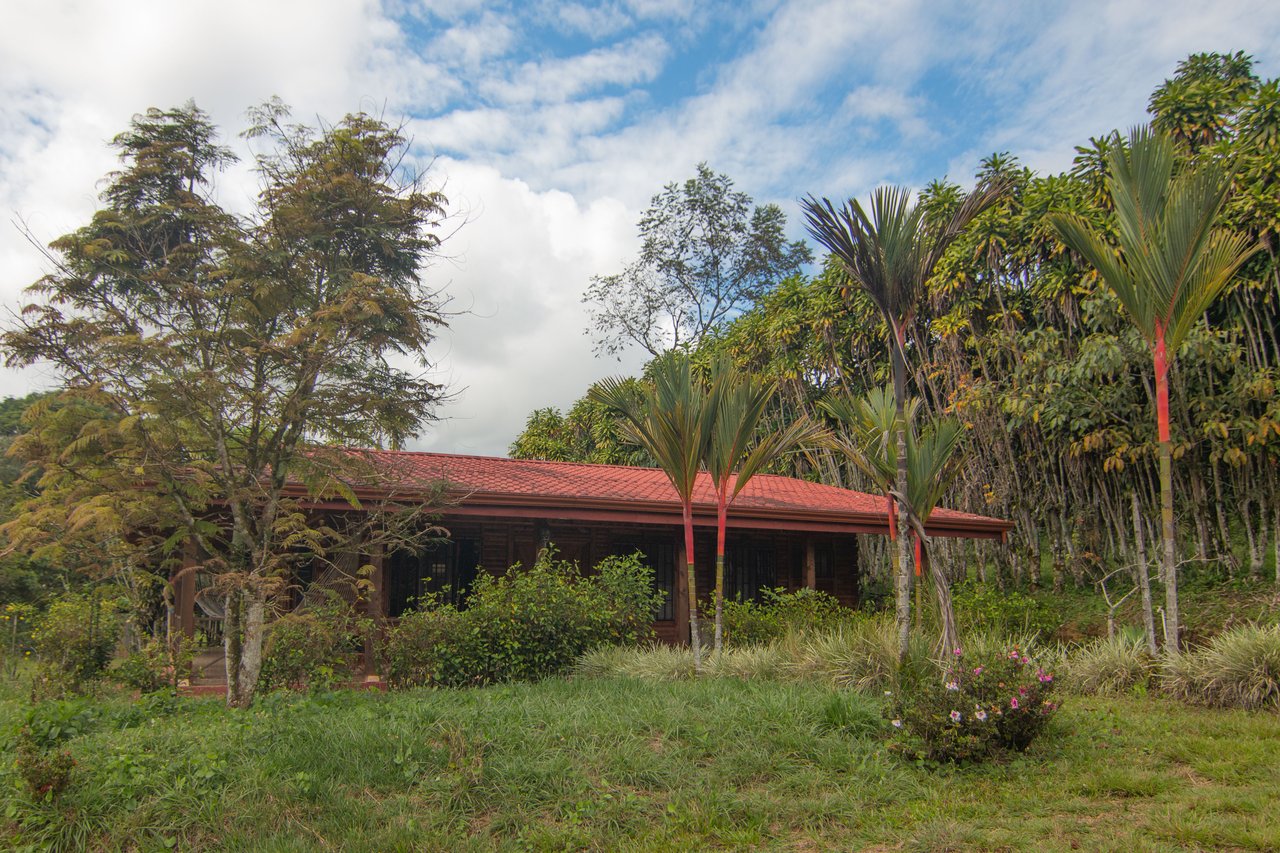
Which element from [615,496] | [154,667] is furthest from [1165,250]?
[154,667]

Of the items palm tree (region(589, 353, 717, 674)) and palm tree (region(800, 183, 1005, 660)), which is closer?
palm tree (region(800, 183, 1005, 660))

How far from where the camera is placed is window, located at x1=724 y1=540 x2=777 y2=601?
13406mm

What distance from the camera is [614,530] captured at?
12.6 metres

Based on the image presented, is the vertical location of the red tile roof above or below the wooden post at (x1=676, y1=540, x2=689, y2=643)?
above

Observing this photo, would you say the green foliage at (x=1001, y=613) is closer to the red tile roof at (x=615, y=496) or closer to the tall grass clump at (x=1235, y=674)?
the red tile roof at (x=615, y=496)

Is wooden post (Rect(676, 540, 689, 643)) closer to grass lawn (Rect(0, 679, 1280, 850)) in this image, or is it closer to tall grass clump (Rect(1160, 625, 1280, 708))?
grass lawn (Rect(0, 679, 1280, 850))

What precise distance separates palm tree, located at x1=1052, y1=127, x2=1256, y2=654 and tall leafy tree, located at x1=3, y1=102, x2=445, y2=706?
20.4 feet

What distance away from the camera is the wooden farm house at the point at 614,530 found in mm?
10383

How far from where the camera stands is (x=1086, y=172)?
41.2 ft

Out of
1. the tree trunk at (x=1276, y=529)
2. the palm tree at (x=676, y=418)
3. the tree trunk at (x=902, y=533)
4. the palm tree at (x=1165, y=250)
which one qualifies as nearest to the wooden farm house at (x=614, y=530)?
the palm tree at (x=676, y=418)

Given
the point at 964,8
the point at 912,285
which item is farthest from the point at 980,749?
the point at 964,8

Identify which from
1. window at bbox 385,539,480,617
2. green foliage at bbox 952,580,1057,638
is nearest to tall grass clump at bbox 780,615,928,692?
green foliage at bbox 952,580,1057,638

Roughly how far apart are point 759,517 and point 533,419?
17288 millimetres

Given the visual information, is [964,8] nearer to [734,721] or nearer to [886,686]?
[886,686]
